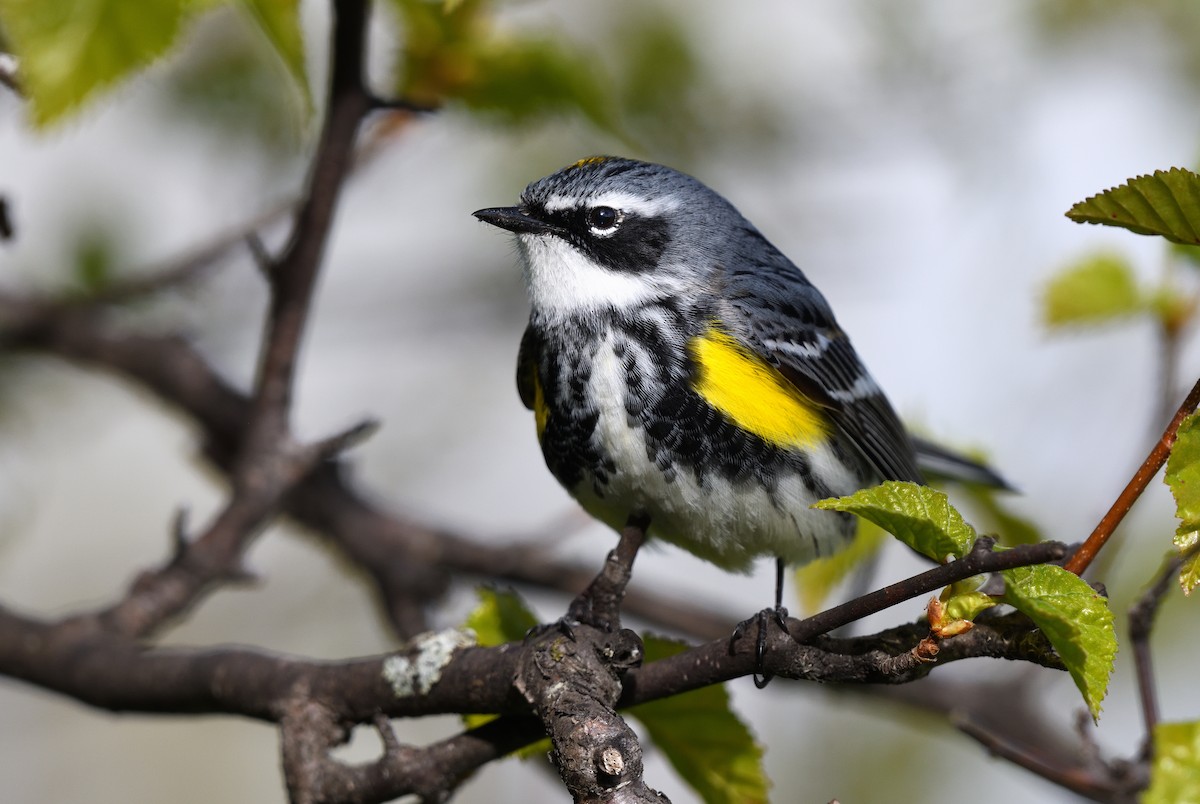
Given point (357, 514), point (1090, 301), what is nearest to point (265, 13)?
point (1090, 301)

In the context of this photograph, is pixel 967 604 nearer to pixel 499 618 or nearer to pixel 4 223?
pixel 499 618

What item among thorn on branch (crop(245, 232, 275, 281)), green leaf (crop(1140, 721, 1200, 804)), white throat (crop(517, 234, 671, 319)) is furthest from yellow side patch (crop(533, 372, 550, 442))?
green leaf (crop(1140, 721, 1200, 804))

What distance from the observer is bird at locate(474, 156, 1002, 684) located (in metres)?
2.89

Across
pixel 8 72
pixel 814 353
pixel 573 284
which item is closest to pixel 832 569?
pixel 814 353

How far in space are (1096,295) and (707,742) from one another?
1.73 meters

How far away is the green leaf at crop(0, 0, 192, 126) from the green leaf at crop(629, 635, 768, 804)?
143cm

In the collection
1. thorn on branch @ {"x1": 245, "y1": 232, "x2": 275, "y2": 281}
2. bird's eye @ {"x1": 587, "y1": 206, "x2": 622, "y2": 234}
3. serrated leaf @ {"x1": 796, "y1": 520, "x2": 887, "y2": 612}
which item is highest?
bird's eye @ {"x1": 587, "y1": 206, "x2": 622, "y2": 234}

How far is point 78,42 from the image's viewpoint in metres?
1.83

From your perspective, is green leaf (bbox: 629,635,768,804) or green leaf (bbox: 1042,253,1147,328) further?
green leaf (bbox: 1042,253,1147,328)

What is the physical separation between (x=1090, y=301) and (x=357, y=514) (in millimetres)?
2650

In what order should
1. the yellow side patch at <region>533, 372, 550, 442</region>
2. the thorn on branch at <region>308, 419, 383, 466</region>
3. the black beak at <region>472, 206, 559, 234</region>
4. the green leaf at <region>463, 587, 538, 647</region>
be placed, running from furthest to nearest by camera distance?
the black beak at <region>472, 206, 559, 234</region>
the yellow side patch at <region>533, 372, 550, 442</region>
the thorn on branch at <region>308, 419, 383, 466</region>
the green leaf at <region>463, 587, 538, 647</region>

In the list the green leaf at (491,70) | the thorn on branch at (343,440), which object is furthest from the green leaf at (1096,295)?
the thorn on branch at (343,440)

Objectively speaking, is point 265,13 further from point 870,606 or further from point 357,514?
point 357,514

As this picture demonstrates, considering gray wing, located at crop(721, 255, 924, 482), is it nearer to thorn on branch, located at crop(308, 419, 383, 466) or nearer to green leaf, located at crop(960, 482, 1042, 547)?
green leaf, located at crop(960, 482, 1042, 547)
